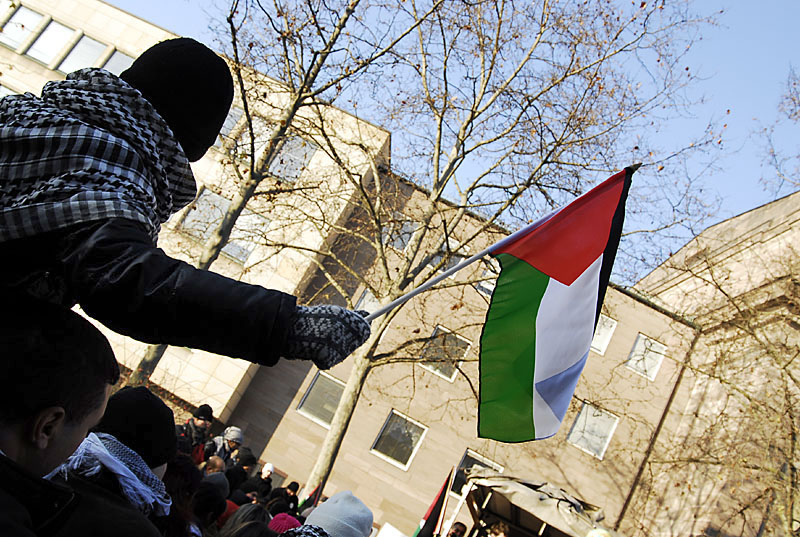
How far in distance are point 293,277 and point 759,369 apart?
13.5 metres

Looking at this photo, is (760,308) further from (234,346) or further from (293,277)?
(234,346)

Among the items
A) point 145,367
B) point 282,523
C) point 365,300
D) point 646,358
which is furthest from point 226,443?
point 646,358

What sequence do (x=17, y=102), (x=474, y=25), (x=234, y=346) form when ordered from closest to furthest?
(x=234, y=346) < (x=17, y=102) < (x=474, y=25)

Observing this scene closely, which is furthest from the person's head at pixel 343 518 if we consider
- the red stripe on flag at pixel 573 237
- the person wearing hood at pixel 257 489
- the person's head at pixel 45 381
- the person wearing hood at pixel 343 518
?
the person wearing hood at pixel 257 489

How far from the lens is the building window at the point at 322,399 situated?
1856 cm

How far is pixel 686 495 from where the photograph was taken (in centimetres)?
1841

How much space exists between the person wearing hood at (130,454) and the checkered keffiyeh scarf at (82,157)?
828 mm

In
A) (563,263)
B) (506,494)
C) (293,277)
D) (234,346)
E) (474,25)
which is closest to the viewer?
(234,346)

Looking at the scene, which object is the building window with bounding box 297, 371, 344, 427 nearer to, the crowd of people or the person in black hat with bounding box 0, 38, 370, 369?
the crowd of people

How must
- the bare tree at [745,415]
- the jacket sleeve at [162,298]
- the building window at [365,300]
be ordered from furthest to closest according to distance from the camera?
the building window at [365,300]
the bare tree at [745,415]
the jacket sleeve at [162,298]

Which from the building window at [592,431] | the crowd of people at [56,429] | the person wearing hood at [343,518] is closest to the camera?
the crowd of people at [56,429]

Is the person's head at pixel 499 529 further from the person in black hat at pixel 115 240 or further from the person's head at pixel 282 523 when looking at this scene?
the person in black hat at pixel 115 240

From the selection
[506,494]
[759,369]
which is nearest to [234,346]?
[506,494]

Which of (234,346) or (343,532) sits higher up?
(234,346)
